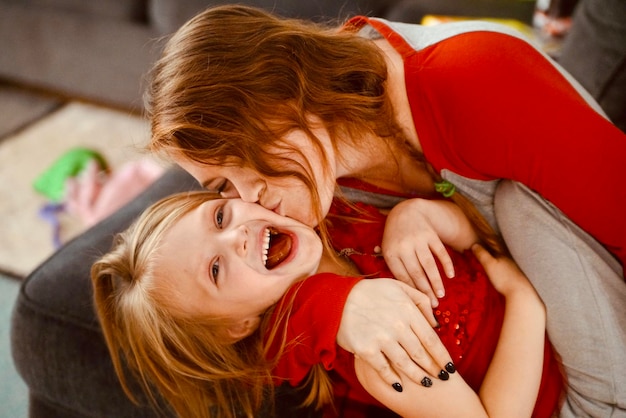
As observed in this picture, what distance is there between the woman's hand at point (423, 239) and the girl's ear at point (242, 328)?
0.25 m

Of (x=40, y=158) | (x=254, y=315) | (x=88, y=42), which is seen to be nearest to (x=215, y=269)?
(x=254, y=315)

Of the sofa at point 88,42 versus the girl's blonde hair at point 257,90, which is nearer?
the girl's blonde hair at point 257,90

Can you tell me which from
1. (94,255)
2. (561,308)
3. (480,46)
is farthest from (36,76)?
(561,308)

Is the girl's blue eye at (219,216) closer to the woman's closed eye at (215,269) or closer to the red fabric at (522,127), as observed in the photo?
the woman's closed eye at (215,269)

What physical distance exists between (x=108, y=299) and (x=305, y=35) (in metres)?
0.54

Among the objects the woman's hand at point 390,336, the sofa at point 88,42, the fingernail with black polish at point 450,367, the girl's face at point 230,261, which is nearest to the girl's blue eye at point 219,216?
the girl's face at point 230,261

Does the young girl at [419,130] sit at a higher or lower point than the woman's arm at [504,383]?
higher

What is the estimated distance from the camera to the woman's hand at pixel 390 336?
0.86 meters

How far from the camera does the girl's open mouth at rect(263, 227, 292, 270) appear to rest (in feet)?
3.33

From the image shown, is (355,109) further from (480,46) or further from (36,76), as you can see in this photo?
(36,76)

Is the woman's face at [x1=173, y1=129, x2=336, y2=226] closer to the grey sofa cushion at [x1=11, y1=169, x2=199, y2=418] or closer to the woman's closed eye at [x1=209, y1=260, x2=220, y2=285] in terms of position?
the woman's closed eye at [x1=209, y1=260, x2=220, y2=285]

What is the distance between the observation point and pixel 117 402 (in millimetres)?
1055

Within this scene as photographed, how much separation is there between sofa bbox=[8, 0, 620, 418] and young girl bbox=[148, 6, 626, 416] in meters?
0.34

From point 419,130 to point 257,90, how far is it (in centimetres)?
26
